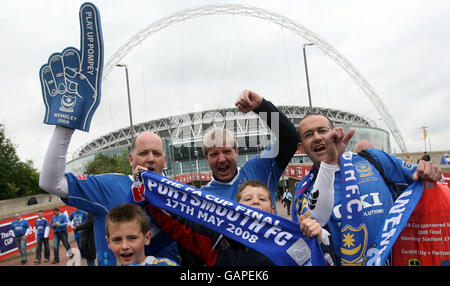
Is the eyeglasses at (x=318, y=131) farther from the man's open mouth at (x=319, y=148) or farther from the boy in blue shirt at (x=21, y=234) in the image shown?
the boy in blue shirt at (x=21, y=234)

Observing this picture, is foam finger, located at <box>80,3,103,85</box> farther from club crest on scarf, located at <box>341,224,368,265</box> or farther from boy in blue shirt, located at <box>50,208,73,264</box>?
boy in blue shirt, located at <box>50,208,73,264</box>

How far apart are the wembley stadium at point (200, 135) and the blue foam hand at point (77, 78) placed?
4427cm

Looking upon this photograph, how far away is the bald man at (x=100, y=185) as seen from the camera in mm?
2398

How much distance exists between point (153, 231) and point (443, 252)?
6.74 ft

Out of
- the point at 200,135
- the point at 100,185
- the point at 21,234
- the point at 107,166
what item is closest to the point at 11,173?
the point at 107,166

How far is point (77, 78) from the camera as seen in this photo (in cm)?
248

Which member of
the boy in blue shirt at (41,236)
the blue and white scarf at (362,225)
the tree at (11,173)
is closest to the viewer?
the blue and white scarf at (362,225)

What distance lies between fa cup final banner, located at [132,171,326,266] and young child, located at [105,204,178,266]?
34 cm

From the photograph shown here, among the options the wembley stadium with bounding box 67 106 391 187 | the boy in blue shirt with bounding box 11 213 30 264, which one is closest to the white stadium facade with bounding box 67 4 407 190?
the wembley stadium with bounding box 67 106 391 187

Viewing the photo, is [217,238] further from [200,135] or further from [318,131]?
[200,135]

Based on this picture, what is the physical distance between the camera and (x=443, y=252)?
1965 millimetres

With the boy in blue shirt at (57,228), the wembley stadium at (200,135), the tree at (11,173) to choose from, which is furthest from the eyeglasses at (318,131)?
the wembley stadium at (200,135)
